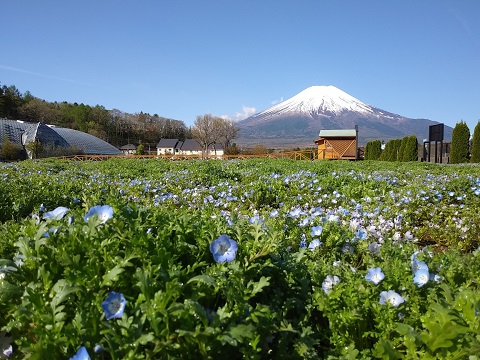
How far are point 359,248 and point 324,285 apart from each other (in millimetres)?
1137

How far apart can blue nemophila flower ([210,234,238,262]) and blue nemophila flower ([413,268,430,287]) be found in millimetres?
891

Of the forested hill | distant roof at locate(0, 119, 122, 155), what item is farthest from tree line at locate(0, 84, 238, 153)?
distant roof at locate(0, 119, 122, 155)

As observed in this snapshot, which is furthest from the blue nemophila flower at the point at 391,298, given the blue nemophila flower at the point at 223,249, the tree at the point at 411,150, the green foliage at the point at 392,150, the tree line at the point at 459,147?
the green foliage at the point at 392,150

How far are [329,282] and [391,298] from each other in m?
0.30

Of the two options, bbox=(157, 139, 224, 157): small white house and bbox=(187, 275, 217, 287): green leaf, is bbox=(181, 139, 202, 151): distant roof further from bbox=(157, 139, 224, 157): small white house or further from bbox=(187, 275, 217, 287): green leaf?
bbox=(187, 275, 217, 287): green leaf

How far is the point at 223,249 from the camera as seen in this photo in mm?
1688

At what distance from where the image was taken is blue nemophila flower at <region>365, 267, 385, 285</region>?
1786 millimetres

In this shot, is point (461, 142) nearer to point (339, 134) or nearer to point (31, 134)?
point (339, 134)

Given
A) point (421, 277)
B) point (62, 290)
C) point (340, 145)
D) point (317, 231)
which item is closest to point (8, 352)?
point (62, 290)

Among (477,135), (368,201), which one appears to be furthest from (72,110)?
(368,201)

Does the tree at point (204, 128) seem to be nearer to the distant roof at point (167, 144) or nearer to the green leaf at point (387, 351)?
the distant roof at point (167, 144)

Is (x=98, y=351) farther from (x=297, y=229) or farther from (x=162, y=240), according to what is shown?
(x=297, y=229)

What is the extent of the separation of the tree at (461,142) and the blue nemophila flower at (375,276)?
1068 inches

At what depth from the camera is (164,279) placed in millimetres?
1430
